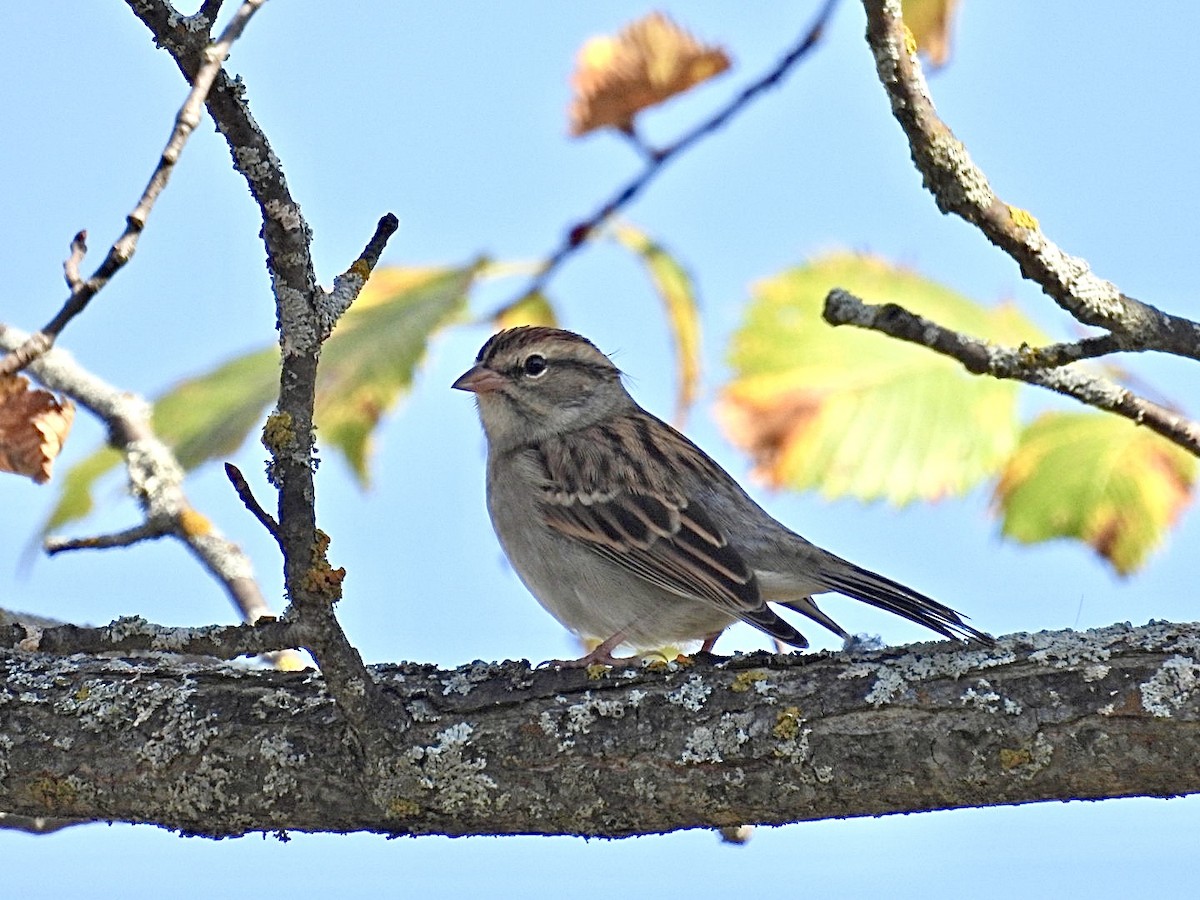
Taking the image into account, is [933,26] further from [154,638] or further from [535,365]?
[535,365]

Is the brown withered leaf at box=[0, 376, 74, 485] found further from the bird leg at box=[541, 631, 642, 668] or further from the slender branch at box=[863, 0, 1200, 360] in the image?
the slender branch at box=[863, 0, 1200, 360]

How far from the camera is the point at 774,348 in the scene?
4.76m

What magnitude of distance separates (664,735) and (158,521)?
1562mm

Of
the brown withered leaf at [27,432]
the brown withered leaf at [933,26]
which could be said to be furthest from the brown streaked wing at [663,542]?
the brown withered leaf at [27,432]

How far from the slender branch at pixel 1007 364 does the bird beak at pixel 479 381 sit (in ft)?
8.98

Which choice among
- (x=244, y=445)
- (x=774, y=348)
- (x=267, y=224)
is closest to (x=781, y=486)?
(x=774, y=348)

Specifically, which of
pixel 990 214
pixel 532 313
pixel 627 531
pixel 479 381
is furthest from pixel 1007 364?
pixel 479 381

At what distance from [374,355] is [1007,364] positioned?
1.51 m

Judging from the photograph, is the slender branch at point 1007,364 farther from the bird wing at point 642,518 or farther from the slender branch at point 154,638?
the slender branch at point 154,638

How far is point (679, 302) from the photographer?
16.5 ft

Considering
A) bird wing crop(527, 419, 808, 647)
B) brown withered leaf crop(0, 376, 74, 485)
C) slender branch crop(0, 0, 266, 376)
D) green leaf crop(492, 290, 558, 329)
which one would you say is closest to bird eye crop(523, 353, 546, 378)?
bird wing crop(527, 419, 808, 647)

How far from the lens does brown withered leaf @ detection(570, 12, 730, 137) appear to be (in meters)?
4.65

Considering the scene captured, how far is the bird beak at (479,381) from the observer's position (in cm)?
629

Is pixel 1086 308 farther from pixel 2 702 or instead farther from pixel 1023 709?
pixel 2 702
